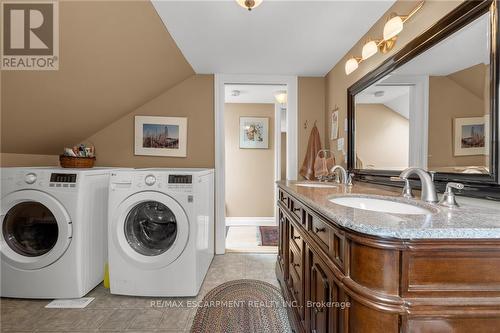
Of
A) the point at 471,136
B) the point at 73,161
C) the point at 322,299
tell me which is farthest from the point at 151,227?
the point at 471,136

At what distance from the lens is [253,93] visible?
3.42 meters

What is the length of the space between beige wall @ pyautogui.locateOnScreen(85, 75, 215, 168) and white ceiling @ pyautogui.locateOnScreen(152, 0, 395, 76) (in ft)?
1.09

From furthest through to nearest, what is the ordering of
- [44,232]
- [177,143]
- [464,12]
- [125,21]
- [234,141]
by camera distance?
1. [234,141]
2. [177,143]
3. [44,232]
4. [125,21]
5. [464,12]

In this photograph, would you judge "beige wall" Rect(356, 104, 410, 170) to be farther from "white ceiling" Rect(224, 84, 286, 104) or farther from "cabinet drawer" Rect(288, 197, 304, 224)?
"white ceiling" Rect(224, 84, 286, 104)

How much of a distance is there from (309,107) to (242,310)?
2.18 m

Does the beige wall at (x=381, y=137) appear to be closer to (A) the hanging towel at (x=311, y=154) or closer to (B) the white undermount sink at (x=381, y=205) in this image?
(B) the white undermount sink at (x=381, y=205)

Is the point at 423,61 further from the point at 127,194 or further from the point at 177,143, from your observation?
the point at 177,143

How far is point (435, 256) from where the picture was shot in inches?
23.6

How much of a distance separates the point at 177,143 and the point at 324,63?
1.80m

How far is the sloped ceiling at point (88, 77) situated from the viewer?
1389 mm

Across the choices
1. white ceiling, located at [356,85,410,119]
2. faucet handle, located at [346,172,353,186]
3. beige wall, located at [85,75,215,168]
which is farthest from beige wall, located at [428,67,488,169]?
beige wall, located at [85,75,215,168]

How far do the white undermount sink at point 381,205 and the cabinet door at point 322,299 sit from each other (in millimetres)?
314

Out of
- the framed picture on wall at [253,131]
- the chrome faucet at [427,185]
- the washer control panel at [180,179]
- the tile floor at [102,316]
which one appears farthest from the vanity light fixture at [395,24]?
the framed picture on wall at [253,131]

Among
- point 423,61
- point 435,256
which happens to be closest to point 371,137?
point 423,61
